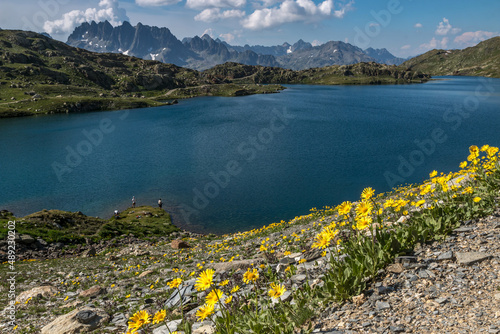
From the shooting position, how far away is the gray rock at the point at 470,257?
7.16 meters

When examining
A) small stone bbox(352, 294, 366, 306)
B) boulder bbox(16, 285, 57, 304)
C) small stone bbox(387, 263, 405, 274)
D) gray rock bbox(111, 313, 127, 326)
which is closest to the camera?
small stone bbox(352, 294, 366, 306)

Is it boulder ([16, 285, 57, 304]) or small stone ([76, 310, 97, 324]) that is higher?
small stone ([76, 310, 97, 324])

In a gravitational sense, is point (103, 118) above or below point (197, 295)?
above

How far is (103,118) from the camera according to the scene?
137 metres

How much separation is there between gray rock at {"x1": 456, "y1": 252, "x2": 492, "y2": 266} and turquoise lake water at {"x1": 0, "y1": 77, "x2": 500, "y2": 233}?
28988 millimetres

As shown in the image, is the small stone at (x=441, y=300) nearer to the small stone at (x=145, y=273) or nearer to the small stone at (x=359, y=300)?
the small stone at (x=359, y=300)

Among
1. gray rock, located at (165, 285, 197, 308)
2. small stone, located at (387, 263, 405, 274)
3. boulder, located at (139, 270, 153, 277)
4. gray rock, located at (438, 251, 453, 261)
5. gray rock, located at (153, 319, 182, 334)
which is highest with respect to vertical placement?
gray rock, located at (438, 251, 453, 261)

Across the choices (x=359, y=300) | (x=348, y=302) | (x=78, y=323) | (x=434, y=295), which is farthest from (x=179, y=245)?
(x=434, y=295)

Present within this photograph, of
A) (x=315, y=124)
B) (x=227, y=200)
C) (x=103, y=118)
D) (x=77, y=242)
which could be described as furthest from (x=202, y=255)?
(x=103, y=118)

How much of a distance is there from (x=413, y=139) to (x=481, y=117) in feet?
125

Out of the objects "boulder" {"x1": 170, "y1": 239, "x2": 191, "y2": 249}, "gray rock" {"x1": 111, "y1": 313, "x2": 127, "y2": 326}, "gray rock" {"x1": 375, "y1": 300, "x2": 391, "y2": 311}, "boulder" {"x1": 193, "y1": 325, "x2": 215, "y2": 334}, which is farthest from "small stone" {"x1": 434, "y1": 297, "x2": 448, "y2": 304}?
"boulder" {"x1": 170, "y1": 239, "x2": 191, "y2": 249}

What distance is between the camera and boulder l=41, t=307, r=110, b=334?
10.1 meters

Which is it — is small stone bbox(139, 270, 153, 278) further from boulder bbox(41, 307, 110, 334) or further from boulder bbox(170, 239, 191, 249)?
boulder bbox(170, 239, 191, 249)

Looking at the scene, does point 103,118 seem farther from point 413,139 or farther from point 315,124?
point 413,139
